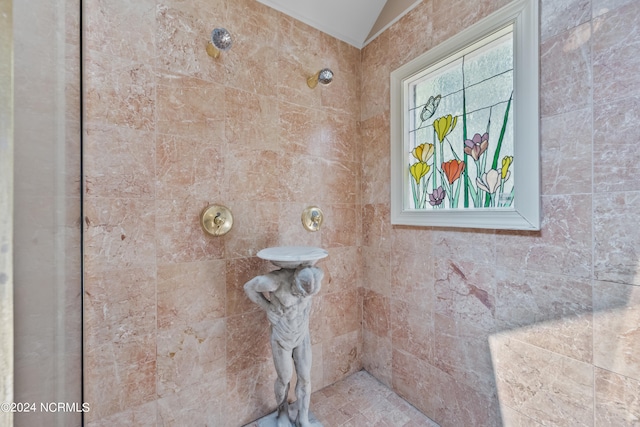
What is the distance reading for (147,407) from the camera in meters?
1.13

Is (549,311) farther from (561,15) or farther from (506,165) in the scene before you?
(561,15)

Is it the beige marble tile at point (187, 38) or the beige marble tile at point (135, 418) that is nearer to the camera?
the beige marble tile at point (135, 418)

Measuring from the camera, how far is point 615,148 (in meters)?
0.84

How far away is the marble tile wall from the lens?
41.2 inches

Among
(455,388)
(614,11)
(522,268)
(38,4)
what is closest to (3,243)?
(38,4)

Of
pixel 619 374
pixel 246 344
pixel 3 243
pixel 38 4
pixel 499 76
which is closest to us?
pixel 3 243

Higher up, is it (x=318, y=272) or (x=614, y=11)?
(x=614, y=11)

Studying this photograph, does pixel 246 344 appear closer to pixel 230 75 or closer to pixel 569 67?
pixel 230 75

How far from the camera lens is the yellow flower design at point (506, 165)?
1.13 metres

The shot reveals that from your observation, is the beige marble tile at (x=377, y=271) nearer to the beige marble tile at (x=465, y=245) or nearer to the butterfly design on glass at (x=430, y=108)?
the beige marble tile at (x=465, y=245)

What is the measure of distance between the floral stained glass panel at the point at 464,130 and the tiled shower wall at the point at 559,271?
146mm

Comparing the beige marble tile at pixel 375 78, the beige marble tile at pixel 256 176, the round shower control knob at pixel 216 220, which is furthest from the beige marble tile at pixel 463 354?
the beige marble tile at pixel 375 78

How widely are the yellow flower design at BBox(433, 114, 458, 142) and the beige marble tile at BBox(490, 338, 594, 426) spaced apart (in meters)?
1.03

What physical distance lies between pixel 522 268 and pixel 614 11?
Result: 3.10ft
